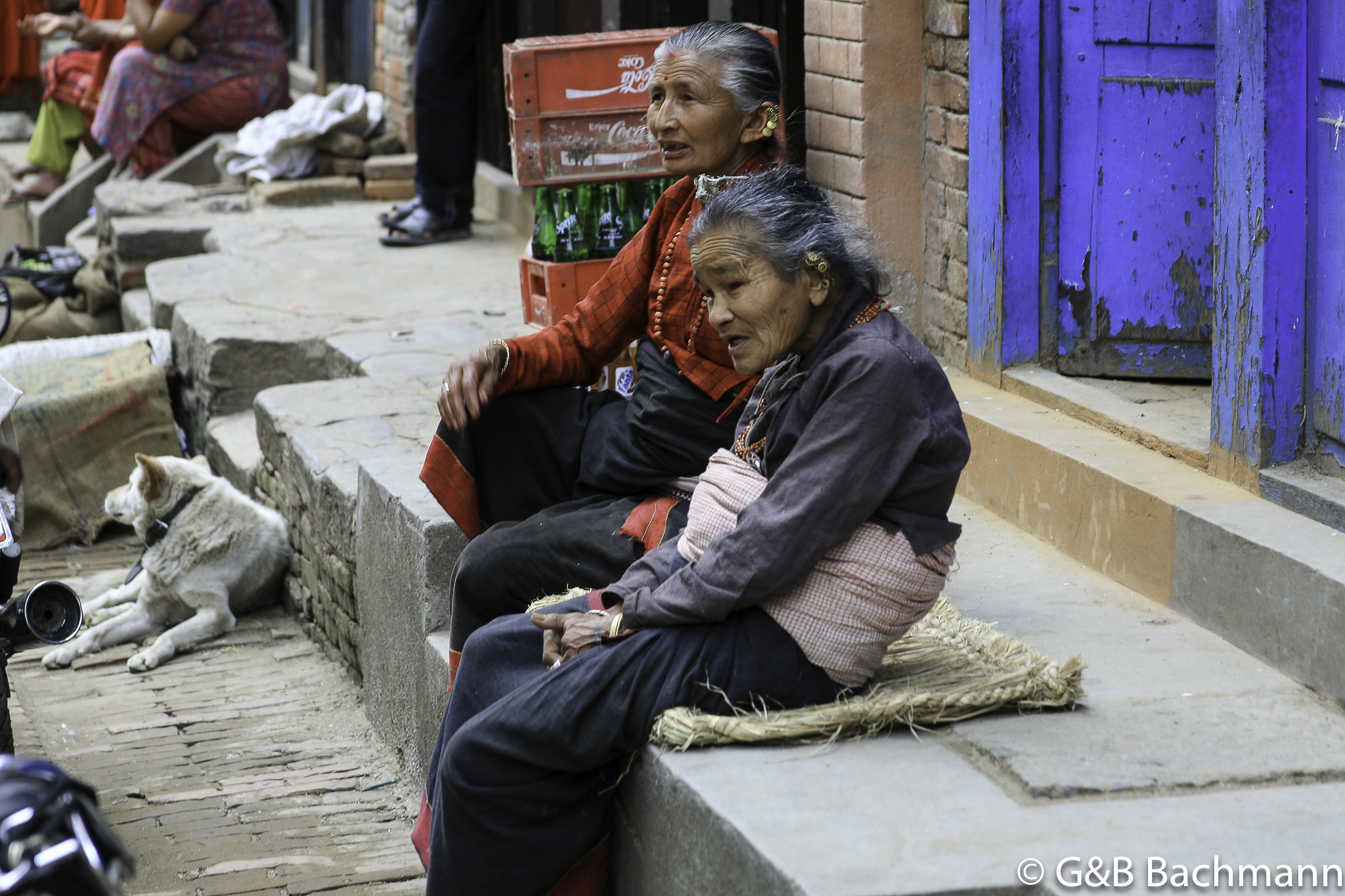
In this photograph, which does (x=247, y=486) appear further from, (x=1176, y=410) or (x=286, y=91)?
(x=286, y=91)

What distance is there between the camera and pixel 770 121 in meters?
3.21

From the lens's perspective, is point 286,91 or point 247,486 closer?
point 247,486

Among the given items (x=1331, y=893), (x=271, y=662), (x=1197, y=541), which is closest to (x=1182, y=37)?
(x=1197, y=541)

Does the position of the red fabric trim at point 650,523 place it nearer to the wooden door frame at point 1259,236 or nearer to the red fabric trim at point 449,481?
the red fabric trim at point 449,481

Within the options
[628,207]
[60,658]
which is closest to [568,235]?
[628,207]

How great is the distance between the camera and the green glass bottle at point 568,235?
474cm

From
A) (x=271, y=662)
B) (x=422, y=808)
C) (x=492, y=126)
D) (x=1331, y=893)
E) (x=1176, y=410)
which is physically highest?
(x=492, y=126)

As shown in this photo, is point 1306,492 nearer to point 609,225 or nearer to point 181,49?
point 609,225

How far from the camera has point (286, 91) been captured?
1065 cm

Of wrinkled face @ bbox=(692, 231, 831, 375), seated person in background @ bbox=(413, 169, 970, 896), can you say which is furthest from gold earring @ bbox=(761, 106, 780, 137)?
wrinkled face @ bbox=(692, 231, 831, 375)

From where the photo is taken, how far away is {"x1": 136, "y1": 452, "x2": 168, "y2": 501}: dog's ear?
17.5ft

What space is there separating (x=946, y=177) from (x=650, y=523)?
183 cm

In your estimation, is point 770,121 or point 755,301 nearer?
point 755,301

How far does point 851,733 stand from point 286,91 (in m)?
9.20
